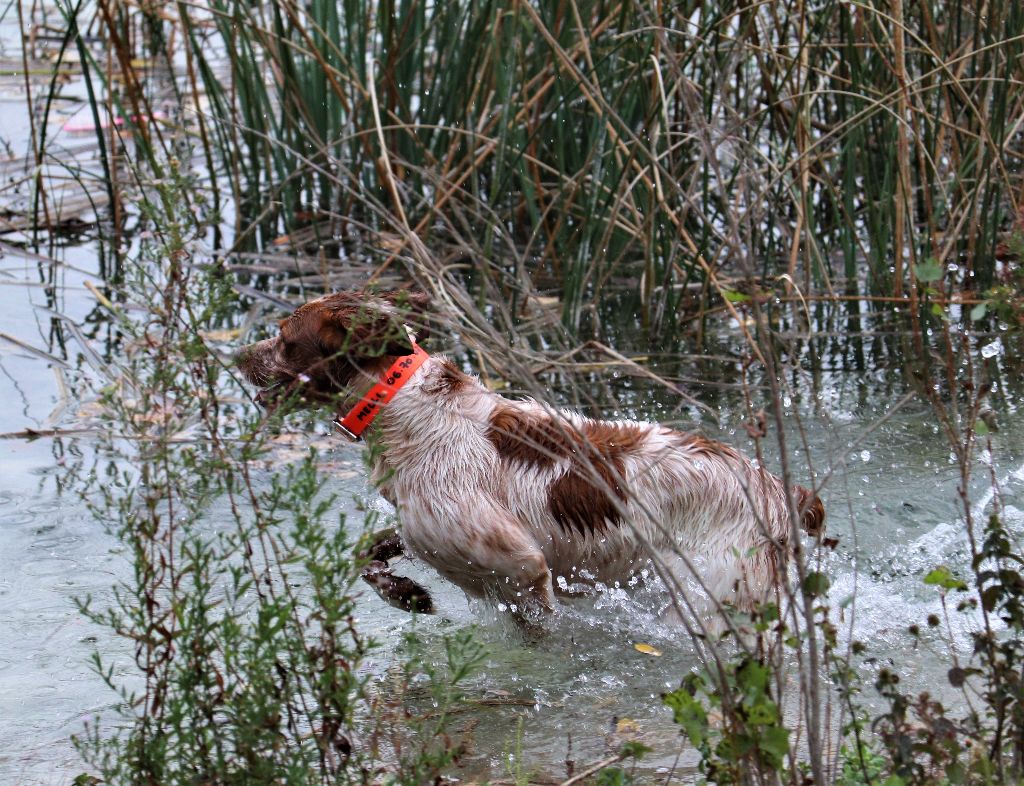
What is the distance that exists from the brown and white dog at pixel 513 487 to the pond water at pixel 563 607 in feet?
0.70

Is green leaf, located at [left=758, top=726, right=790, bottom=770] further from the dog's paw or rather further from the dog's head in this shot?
the dog's head

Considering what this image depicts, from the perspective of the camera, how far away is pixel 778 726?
7.93ft

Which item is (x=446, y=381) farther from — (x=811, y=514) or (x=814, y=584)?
(x=814, y=584)

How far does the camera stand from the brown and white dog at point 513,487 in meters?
3.98

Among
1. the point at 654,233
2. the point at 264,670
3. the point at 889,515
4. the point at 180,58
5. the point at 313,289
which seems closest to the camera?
the point at 264,670

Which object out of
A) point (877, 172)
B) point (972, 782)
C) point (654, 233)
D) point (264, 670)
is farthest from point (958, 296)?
point (264, 670)

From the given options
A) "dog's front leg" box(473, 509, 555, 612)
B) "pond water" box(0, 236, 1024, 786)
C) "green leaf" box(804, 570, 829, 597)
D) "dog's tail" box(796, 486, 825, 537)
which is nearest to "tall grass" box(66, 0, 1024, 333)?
"pond water" box(0, 236, 1024, 786)

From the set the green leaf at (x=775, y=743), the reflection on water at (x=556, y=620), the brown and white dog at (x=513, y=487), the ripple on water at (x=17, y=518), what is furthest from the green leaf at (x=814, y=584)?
the ripple on water at (x=17, y=518)

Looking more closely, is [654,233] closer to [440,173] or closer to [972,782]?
[440,173]

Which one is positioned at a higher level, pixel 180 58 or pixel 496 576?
pixel 180 58

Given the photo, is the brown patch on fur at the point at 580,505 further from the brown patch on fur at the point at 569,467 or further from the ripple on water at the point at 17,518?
the ripple on water at the point at 17,518

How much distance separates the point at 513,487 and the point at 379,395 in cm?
48

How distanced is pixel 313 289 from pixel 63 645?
3.47 meters

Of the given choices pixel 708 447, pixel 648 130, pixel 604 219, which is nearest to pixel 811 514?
pixel 708 447
